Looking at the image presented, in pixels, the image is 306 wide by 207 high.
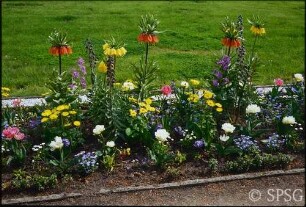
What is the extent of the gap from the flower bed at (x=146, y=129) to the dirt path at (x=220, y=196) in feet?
0.84

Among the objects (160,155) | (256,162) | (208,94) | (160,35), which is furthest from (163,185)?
(160,35)

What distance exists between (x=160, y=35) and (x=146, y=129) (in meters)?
6.08

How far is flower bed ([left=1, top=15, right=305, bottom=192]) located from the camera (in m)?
4.96

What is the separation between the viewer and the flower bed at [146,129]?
496cm

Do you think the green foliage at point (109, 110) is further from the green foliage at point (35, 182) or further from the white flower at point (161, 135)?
the green foliage at point (35, 182)

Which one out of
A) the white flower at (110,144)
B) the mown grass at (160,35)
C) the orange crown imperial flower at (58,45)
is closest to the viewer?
the white flower at (110,144)

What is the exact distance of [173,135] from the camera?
222 inches

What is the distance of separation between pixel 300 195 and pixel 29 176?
2.69 meters

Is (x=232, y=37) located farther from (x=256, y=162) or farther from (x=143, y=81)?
(x=256, y=162)

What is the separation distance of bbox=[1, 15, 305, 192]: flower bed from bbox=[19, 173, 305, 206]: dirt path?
256 mm

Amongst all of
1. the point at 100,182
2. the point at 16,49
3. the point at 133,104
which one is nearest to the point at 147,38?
the point at 133,104

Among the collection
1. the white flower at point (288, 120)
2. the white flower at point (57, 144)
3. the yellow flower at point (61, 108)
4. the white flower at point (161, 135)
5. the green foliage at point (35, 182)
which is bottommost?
the green foliage at point (35, 182)

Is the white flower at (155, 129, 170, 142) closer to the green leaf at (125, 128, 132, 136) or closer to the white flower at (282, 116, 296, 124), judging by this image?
the green leaf at (125, 128, 132, 136)

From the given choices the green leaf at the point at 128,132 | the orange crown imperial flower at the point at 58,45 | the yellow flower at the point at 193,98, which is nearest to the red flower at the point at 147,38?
the yellow flower at the point at 193,98
